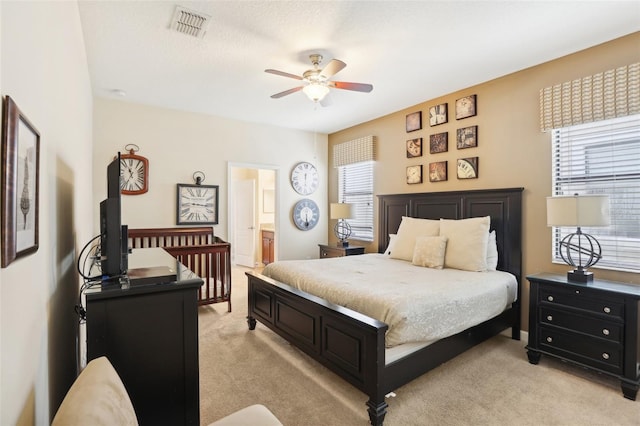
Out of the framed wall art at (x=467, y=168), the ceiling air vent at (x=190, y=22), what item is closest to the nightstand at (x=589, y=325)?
the framed wall art at (x=467, y=168)

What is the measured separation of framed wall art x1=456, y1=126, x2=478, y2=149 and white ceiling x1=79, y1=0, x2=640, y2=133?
1.67 ft

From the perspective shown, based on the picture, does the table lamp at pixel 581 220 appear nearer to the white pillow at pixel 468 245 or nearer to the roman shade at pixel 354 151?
the white pillow at pixel 468 245

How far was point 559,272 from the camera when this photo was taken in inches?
121

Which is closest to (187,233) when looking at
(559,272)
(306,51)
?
(306,51)

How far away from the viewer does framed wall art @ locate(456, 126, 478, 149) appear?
12.4 ft

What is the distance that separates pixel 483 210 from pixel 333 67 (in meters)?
2.31

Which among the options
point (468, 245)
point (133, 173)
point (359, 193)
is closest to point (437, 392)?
point (468, 245)

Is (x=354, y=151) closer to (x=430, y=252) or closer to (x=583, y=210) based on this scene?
(x=430, y=252)

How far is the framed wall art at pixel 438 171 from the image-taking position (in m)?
4.09

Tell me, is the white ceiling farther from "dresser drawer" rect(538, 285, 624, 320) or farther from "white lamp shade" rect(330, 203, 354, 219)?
"dresser drawer" rect(538, 285, 624, 320)

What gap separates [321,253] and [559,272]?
10.9ft

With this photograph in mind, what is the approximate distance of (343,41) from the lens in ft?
9.04

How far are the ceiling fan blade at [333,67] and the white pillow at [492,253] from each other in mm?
2321

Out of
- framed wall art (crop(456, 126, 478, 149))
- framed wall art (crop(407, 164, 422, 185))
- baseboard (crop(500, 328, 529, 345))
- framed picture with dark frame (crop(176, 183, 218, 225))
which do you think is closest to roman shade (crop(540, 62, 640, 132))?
framed wall art (crop(456, 126, 478, 149))
